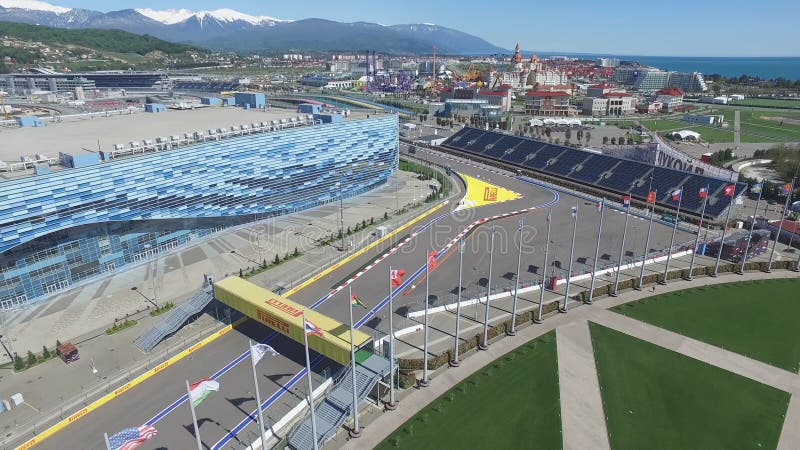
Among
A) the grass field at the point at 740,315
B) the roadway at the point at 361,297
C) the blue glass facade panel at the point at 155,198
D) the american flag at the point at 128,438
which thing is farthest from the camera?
the blue glass facade panel at the point at 155,198

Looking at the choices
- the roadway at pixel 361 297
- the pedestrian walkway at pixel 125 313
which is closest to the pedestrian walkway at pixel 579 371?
the roadway at pixel 361 297

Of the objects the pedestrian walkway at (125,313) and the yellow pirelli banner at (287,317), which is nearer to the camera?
the yellow pirelli banner at (287,317)

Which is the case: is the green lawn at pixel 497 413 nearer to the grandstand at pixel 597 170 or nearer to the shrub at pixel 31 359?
the shrub at pixel 31 359

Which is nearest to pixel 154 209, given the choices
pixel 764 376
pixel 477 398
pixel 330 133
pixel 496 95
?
pixel 330 133

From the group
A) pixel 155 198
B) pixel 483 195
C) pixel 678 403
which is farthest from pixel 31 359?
pixel 483 195

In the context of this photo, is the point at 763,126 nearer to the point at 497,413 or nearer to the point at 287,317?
the point at 497,413

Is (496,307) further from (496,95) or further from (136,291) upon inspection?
(496,95)
